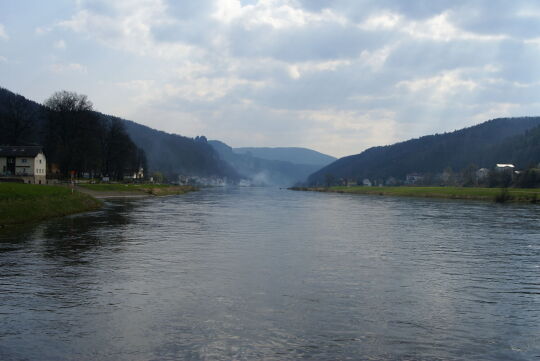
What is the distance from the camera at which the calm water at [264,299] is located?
12523mm

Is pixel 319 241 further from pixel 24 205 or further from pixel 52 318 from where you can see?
pixel 24 205

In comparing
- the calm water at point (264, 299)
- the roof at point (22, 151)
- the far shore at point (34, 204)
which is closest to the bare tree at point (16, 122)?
the roof at point (22, 151)

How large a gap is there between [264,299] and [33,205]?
1458 inches

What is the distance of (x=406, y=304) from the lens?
1705cm

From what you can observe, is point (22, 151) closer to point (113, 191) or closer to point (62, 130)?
point (62, 130)

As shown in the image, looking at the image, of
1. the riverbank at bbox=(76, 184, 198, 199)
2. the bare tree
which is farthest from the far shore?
the bare tree

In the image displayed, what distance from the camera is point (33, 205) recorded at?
4622 centimetres

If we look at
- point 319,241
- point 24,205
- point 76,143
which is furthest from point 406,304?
point 76,143

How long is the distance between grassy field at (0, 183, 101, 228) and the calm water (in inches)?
302

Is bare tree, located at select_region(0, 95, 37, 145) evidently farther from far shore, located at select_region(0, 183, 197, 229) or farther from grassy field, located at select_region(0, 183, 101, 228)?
grassy field, located at select_region(0, 183, 101, 228)

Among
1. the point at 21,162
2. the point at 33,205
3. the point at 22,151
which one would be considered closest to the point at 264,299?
the point at 33,205

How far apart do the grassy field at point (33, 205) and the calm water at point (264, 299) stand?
7683 millimetres

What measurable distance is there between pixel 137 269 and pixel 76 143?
292 feet

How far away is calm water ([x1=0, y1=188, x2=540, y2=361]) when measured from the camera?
12.5 meters
